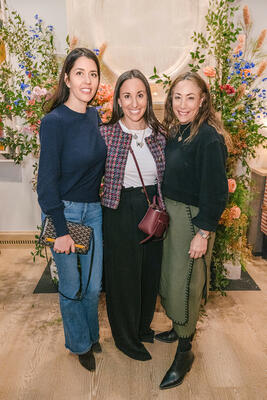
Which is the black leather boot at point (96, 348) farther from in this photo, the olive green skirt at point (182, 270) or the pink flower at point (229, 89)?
the pink flower at point (229, 89)

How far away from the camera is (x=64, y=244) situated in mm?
1525

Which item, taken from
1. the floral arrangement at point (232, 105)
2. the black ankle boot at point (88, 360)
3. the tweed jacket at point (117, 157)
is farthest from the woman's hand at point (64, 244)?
the floral arrangement at point (232, 105)

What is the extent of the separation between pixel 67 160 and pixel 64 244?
1.31 ft

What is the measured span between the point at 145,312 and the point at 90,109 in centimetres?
122

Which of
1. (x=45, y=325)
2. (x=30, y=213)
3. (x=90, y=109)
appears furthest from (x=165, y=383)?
(x=30, y=213)

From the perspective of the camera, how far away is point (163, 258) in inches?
68.2

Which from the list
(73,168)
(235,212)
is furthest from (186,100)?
(235,212)

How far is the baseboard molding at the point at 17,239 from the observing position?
3480 millimetres

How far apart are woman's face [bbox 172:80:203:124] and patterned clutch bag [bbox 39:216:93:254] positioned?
2.38 ft

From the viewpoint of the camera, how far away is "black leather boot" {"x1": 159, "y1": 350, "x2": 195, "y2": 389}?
68.2 inches

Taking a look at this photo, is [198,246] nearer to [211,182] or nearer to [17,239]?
[211,182]

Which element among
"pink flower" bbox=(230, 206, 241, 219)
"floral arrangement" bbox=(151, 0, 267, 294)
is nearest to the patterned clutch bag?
"floral arrangement" bbox=(151, 0, 267, 294)

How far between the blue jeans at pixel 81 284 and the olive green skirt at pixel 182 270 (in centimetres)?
37

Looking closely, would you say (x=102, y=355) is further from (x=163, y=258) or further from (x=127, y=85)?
(x=127, y=85)
